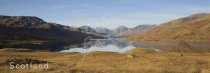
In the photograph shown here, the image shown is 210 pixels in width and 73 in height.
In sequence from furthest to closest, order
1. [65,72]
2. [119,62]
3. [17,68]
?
[119,62]
[17,68]
[65,72]

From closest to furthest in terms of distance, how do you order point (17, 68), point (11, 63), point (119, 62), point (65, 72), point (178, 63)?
point (65, 72)
point (17, 68)
point (11, 63)
point (178, 63)
point (119, 62)

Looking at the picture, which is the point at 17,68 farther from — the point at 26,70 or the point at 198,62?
the point at 198,62

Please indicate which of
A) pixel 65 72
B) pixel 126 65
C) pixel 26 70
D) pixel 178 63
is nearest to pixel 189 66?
pixel 178 63

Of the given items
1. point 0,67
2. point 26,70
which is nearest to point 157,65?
point 26,70

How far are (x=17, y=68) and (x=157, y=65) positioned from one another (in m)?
19.3

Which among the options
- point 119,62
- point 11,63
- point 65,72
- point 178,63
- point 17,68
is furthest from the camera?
point 119,62

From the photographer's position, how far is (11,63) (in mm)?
43000

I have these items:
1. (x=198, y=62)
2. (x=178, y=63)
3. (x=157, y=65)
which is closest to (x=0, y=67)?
(x=157, y=65)

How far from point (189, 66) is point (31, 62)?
75.4 feet

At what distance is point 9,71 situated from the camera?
3719 centimetres

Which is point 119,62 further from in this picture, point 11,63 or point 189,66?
point 11,63

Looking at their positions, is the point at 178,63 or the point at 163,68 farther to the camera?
the point at 178,63

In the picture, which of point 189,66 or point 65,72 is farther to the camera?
point 189,66

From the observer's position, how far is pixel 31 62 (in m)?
45.7
